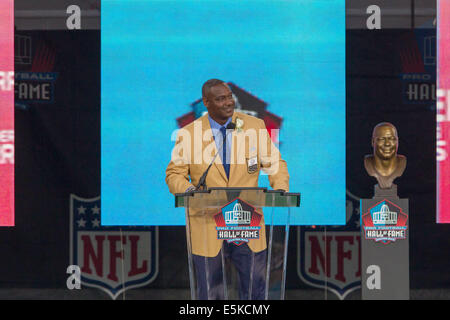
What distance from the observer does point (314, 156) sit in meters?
4.78

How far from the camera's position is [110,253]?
4.90 m

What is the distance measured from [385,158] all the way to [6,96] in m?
2.88

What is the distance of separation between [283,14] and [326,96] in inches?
27.7

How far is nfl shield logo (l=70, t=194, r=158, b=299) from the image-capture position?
4867mm

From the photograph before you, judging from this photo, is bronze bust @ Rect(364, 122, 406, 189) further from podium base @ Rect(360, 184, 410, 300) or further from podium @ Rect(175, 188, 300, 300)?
podium @ Rect(175, 188, 300, 300)

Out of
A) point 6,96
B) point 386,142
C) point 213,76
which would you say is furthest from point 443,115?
point 6,96

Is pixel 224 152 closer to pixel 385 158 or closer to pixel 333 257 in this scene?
pixel 385 158

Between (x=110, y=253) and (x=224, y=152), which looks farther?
(x=110, y=253)

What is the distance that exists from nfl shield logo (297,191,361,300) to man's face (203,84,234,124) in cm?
133

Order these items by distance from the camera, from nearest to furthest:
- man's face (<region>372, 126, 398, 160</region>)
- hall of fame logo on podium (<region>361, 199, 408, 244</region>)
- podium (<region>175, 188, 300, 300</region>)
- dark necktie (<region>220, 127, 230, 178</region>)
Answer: podium (<region>175, 188, 300, 300</region>)
dark necktie (<region>220, 127, 230, 178</region>)
hall of fame logo on podium (<region>361, 199, 408, 244</region>)
man's face (<region>372, 126, 398, 160</region>)

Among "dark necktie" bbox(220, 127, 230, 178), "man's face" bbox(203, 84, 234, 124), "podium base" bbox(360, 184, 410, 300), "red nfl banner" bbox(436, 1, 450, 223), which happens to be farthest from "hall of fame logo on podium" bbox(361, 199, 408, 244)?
"man's face" bbox(203, 84, 234, 124)

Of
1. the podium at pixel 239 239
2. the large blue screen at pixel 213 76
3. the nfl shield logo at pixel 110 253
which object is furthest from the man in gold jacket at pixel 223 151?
the nfl shield logo at pixel 110 253
